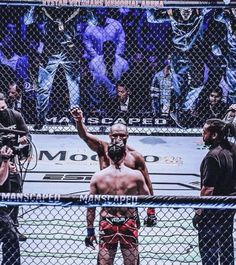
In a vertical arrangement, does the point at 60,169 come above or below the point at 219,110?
below

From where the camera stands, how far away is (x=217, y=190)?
5203 mm

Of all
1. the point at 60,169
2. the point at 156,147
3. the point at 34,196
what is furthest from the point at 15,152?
the point at 156,147

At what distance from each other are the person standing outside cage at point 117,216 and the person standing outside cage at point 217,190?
0.52m

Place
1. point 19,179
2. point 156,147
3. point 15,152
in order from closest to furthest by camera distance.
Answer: point 15,152 < point 19,179 < point 156,147

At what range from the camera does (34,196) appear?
384 cm

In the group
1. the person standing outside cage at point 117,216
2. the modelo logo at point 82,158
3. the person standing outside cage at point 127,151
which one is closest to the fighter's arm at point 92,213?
the person standing outside cage at point 117,216

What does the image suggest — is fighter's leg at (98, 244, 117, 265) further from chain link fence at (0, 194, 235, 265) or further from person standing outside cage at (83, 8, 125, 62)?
person standing outside cage at (83, 8, 125, 62)

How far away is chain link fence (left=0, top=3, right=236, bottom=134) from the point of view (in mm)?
11453

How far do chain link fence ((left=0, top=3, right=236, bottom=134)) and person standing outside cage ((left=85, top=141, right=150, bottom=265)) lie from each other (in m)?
6.59

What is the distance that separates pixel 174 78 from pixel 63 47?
1.92m

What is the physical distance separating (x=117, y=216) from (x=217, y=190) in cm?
91

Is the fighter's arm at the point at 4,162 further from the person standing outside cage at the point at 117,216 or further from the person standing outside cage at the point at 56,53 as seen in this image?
the person standing outside cage at the point at 56,53

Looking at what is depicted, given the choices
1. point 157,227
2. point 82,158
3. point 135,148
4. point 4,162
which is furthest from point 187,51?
point 4,162

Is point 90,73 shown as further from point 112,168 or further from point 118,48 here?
point 112,168
